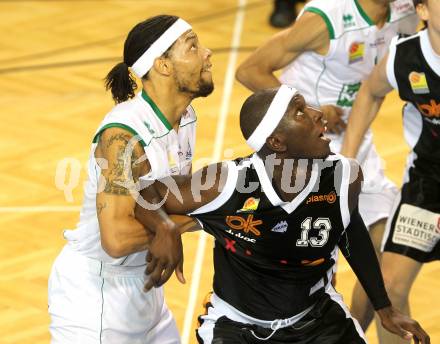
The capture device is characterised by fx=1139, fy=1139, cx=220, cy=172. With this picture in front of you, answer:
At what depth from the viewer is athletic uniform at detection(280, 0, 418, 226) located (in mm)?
6215

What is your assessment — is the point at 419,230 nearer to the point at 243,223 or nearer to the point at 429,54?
the point at 429,54

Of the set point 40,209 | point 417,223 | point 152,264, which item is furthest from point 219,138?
point 152,264

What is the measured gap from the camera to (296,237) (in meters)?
4.52

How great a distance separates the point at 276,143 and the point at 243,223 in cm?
34

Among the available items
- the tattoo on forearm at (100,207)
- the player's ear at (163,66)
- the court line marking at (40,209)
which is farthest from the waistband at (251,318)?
the court line marking at (40,209)

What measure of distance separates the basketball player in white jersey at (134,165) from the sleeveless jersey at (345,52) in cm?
140

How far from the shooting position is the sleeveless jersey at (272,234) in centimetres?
446

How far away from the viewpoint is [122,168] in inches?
182

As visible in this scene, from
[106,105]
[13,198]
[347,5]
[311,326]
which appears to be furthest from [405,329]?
[106,105]

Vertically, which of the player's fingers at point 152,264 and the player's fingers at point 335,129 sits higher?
the player's fingers at point 335,129

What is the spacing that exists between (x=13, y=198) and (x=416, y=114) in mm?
3613

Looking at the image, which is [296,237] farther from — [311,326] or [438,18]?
[438,18]

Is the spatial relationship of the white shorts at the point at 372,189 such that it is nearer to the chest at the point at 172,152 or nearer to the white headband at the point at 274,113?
the chest at the point at 172,152

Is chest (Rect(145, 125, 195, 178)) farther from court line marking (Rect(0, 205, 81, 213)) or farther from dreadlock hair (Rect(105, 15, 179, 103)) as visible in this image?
court line marking (Rect(0, 205, 81, 213))
